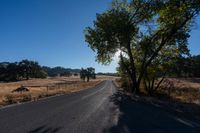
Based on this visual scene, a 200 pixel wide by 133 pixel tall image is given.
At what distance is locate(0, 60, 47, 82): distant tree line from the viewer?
15288 cm

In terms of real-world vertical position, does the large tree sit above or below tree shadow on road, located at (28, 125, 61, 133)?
above

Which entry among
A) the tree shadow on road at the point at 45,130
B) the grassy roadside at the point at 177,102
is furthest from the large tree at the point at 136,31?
the tree shadow on road at the point at 45,130

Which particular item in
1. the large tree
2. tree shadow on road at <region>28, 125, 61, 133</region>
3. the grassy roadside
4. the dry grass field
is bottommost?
tree shadow on road at <region>28, 125, 61, 133</region>

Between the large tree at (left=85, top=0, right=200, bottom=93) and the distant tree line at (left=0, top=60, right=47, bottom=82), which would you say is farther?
the distant tree line at (left=0, top=60, right=47, bottom=82)

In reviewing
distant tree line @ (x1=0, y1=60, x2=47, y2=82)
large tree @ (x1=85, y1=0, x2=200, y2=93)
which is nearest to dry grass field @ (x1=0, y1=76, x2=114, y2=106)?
large tree @ (x1=85, y1=0, x2=200, y2=93)

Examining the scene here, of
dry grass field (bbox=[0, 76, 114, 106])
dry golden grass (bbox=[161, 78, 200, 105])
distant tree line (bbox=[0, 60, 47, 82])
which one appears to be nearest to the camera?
dry grass field (bbox=[0, 76, 114, 106])

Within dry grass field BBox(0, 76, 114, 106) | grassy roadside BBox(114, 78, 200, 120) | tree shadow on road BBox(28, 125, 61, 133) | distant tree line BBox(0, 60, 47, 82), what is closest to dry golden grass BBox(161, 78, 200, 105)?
grassy roadside BBox(114, 78, 200, 120)

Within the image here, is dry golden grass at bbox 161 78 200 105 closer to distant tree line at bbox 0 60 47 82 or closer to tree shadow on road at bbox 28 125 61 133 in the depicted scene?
tree shadow on road at bbox 28 125 61 133

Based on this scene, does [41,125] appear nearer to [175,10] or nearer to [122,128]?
[122,128]

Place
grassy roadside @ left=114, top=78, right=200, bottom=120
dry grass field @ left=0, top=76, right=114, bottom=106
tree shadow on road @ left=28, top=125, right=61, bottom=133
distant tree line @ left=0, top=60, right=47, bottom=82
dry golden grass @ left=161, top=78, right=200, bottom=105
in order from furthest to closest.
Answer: distant tree line @ left=0, top=60, right=47, bottom=82 < dry golden grass @ left=161, top=78, right=200, bottom=105 < dry grass field @ left=0, top=76, right=114, bottom=106 < grassy roadside @ left=114, top=78, right=200, bottom=120 < tree shadow on road @ left=28, top=125, right=61, bottom=133

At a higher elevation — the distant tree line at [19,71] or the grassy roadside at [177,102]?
the distant tree line at [19,71]

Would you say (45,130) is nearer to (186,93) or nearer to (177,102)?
(177,102)

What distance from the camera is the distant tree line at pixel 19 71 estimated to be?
153 m

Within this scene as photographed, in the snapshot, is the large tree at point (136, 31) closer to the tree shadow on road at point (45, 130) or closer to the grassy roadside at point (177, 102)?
the grassy roadside at point (177, 102)
